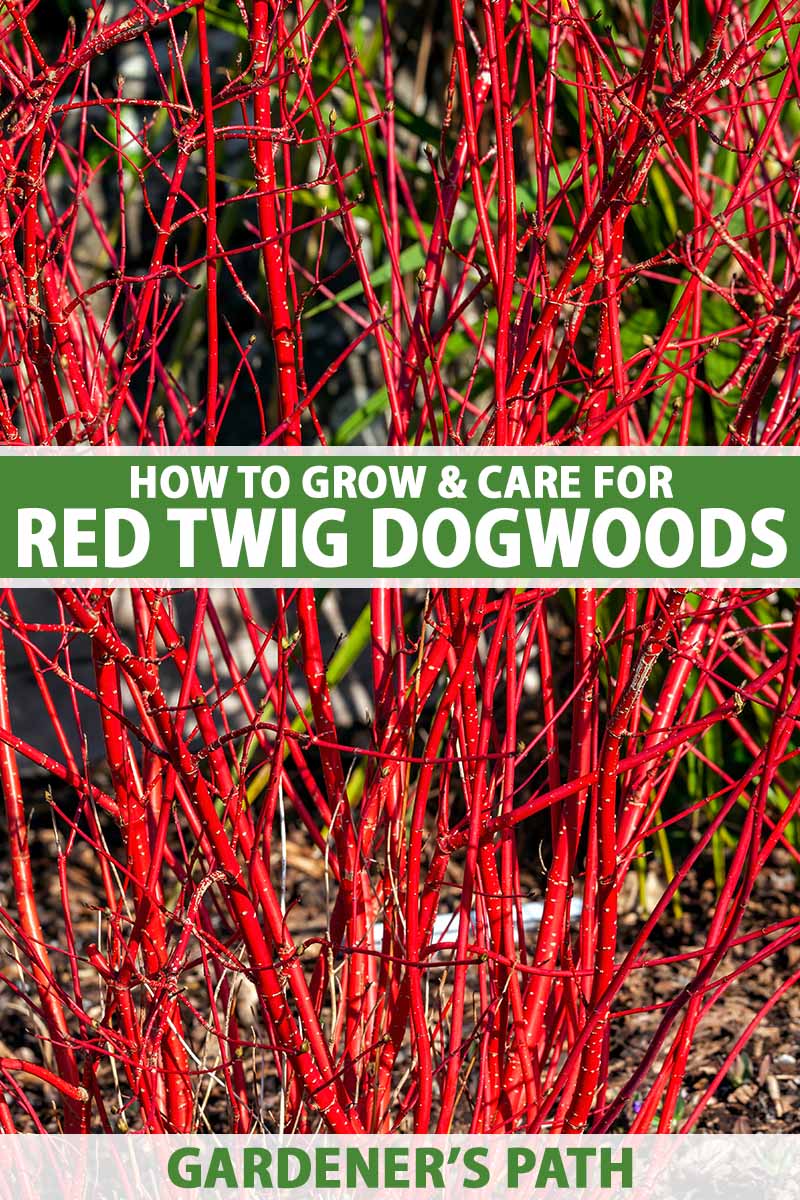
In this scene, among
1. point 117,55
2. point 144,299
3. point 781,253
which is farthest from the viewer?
point 117,55

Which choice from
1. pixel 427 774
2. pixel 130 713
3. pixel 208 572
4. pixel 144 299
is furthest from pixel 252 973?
pixel 130 713

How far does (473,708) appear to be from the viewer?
1.23 m

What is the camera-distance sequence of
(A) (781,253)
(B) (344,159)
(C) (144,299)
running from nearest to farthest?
(C) (144,299), (A) (781,253), (B) (344,159)

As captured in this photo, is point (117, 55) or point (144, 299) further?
point (117, 55)

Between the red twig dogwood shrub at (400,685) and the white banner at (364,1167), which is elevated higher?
the red twig dogwood shrub at (400,685)

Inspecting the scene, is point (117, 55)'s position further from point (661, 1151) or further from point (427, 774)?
point (661, 1151)

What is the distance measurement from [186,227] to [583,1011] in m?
2.53

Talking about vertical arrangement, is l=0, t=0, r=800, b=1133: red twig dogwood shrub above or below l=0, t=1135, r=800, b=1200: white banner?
above

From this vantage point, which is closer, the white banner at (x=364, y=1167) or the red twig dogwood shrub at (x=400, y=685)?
the red twig dogwood shrub at (x=400, y=685)

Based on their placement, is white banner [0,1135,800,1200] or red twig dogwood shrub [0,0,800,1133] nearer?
red twig dogwood shrub [0,0,800,1133]

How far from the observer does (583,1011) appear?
54.8 inches

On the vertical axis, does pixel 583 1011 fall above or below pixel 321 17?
below

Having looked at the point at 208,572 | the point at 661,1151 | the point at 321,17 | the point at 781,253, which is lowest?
the point at 661,1151

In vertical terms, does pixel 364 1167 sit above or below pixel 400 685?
below
